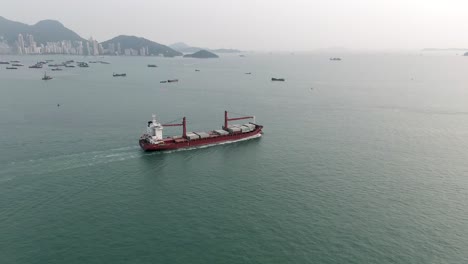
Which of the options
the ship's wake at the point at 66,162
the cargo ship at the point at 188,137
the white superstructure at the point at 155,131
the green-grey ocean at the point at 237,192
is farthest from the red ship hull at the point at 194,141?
the ship's wake at the point at 66,162

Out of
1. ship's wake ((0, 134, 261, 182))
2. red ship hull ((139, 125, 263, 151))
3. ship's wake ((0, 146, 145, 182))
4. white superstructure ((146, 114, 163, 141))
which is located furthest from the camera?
white superstructure ((146, 114, 163, 141))

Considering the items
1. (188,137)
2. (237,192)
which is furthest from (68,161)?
(237,192)

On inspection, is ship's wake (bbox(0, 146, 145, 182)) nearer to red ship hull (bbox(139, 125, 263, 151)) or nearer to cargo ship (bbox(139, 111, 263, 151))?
red ship hull (bbox(139, 125, 263, 151))

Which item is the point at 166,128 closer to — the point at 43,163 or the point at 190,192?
the point at 43,163

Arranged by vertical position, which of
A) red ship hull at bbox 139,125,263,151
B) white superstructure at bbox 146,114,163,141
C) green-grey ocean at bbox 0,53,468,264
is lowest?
green-grey ocean at bbox 0,53,468,264

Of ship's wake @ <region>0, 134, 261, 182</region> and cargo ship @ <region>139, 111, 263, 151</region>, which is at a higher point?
cargo ship @ <region>139, 111, 263, 151</region>

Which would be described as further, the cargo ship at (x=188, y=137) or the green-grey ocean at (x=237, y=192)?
the cargo ship at (x=188, y=137)

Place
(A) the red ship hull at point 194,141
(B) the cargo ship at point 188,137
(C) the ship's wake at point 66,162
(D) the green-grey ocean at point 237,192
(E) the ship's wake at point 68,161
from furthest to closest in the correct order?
(B) the cargo ship at point 188,137 < (A) the red ship hull at point 194,141 < (C) the ship's wake at point 66,162 < (E) the ship's wake at point 68,161 < (D) the green-grey ocean at point 237,192

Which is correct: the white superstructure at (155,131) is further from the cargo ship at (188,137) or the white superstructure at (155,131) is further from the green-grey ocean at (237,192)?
the green-grey ocean at (237,192)

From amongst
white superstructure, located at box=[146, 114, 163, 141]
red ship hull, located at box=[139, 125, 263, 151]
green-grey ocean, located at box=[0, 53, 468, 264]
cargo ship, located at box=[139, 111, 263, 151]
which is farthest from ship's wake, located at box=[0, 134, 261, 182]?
white superstructure, located at box=[146, 114, 163, 141]
